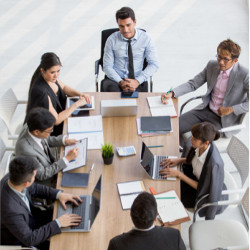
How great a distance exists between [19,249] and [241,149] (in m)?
1.90

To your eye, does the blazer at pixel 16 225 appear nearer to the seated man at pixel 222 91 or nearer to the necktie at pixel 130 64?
the seated man at pixel 222 91

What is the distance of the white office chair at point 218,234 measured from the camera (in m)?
2.59

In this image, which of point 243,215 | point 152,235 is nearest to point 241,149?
point 243,215

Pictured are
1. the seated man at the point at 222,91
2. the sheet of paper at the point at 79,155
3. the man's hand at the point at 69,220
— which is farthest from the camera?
the seated man at the point at 222,91

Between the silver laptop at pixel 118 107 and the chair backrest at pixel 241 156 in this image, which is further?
the silver laptop at pixel 118 107

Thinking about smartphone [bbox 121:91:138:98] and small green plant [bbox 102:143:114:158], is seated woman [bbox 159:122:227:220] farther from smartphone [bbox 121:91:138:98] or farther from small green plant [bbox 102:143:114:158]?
smartphone [bbox 121:91:138:98]

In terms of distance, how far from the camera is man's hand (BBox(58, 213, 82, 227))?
7.76 ft

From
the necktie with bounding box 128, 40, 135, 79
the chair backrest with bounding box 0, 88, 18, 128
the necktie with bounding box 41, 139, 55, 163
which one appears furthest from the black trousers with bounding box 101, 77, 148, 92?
the necktie with bounding box 41, 139, 55, 163

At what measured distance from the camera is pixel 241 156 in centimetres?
292

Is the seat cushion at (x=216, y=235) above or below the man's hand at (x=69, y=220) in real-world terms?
below

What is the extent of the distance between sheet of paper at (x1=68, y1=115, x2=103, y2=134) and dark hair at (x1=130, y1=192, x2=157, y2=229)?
1.18 m

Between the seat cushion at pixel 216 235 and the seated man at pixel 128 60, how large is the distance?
1.66 m

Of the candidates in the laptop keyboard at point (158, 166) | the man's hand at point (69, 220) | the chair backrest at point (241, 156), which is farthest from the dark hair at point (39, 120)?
the chair backrest at point (241, 156)

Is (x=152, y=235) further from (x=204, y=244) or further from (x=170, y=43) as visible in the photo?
(x=170, y=43)
